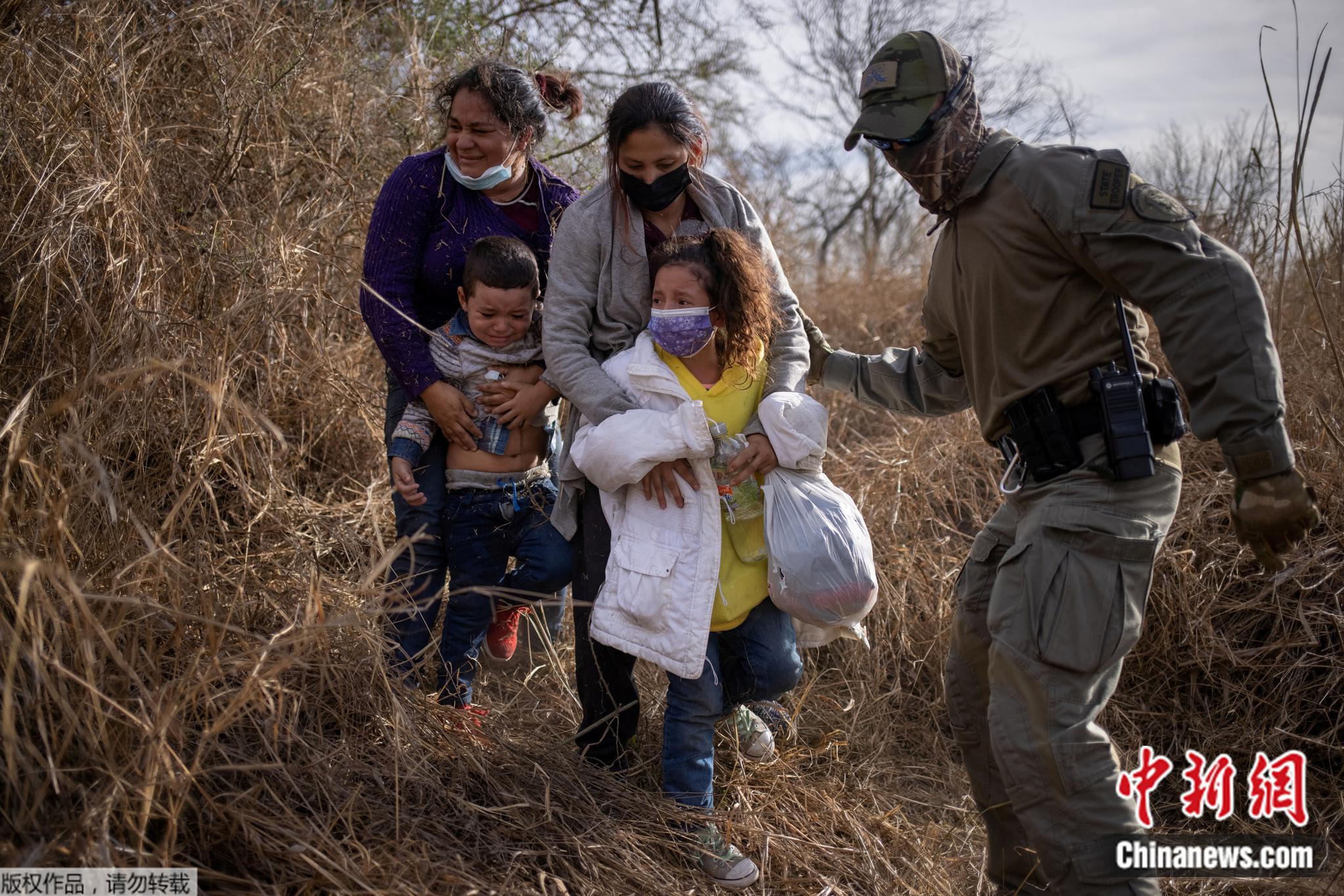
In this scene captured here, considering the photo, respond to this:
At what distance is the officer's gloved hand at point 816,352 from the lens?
10.1ft

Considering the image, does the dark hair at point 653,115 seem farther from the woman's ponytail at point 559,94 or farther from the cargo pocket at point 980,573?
the cargo pocket at point 980,573

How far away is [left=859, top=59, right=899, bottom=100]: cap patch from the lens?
2365mm

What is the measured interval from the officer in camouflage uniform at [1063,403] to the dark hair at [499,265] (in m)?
1.04

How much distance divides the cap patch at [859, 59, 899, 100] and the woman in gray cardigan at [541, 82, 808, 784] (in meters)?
0.49

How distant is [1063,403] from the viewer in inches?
88.7

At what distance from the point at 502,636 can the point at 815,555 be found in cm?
128

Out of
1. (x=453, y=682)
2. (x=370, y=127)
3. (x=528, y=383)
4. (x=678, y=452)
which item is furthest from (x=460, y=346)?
(x=370, y=127)

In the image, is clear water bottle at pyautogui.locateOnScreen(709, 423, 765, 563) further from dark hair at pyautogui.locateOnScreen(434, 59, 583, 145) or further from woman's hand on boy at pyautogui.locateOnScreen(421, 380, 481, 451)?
dark hair at pyautogui.locateOnScreen(434, 59, 583, 145)

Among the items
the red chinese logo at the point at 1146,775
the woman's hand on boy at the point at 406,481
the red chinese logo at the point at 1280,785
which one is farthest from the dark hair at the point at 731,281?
the red chinese logo at the point at 1280,785

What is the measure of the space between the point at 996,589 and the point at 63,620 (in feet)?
6.99

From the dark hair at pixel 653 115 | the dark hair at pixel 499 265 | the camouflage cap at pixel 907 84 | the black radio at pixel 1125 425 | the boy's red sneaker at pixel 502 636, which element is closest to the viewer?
the black radio at pixel 1125 425

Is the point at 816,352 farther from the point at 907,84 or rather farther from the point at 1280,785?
the point at 1280,785

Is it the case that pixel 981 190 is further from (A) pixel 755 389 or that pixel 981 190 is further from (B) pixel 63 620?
(B) pixel 63 620

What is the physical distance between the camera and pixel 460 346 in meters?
3.02
